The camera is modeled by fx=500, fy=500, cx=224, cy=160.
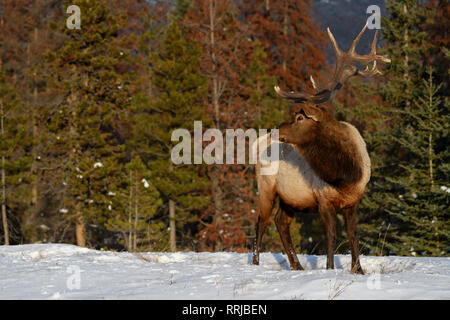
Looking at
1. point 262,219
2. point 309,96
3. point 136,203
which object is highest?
point 309,96

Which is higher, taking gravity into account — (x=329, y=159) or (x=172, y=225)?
(x=329, y=159)

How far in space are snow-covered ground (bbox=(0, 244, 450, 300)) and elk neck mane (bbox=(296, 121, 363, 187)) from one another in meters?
1.16

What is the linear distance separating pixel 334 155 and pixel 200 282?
2.31 meters

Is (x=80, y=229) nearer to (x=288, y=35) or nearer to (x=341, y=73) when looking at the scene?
(x=341, y=73)

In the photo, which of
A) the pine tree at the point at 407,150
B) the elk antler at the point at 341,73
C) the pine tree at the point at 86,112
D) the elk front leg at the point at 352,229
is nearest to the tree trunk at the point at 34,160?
the pine tree at the point at 86,112

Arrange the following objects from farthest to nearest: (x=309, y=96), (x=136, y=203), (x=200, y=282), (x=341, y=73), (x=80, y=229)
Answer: (x=80, y=229)
(x=136, y=203)
(x=341, y=73)
(x=309, y=96)
(x=200, y=282)

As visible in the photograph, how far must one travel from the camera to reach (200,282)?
486 centimetres

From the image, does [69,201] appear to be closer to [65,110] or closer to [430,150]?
[65,110]

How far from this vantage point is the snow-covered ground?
4.07 meters

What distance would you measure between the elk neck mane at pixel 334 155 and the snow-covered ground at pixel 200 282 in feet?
3.79

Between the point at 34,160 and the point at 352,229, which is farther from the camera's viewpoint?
the point at 34,160

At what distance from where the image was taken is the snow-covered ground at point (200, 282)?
4.07 meters

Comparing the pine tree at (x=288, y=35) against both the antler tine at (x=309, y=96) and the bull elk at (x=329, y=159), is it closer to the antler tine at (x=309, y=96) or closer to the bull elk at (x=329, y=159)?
the bull elk at (x=329, y=159)

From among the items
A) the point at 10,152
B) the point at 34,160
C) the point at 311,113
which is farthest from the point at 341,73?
the point at 34,160
